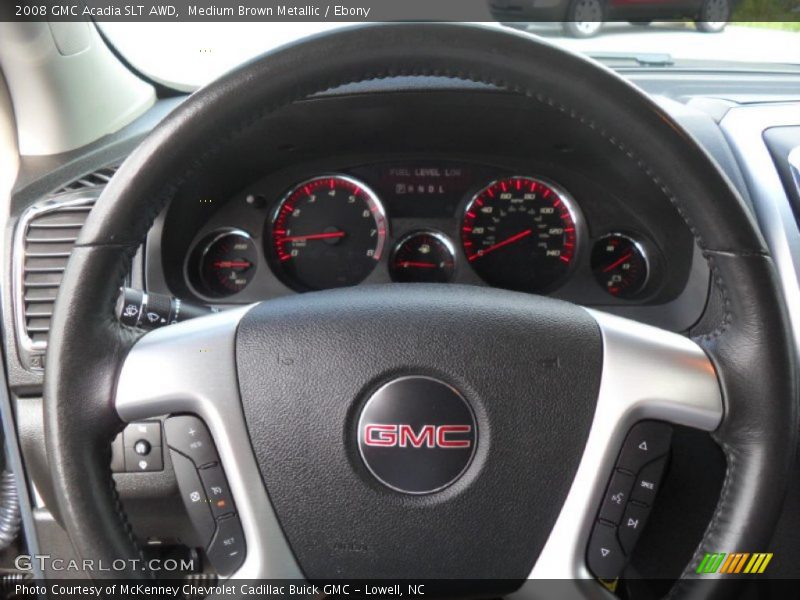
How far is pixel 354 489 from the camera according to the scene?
105cm

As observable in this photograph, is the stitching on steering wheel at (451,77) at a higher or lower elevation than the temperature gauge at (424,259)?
higher

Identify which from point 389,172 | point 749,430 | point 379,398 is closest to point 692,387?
point 749,430

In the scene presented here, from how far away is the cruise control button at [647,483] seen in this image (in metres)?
1.06

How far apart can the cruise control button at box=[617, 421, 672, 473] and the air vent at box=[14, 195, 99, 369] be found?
1108mm

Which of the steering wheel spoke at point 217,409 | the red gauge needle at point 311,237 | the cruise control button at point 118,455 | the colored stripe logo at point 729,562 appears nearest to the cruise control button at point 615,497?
the colored stripe logo at point 729,562

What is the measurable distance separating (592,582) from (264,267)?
118 centimetres

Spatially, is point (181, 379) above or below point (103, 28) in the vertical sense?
below

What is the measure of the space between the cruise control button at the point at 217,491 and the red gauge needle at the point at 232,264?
38.9 inches

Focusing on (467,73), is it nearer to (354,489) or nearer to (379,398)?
(379,398)

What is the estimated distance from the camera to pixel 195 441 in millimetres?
1069

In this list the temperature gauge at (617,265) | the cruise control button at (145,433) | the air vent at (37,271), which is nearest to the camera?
the cruise control button at (145,433)

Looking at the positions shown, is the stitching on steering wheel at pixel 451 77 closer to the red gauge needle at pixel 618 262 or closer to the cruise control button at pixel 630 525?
the cruise control button at pixel 630 525

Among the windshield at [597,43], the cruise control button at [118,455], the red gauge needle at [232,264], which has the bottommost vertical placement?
the cruise control button at [118,455]

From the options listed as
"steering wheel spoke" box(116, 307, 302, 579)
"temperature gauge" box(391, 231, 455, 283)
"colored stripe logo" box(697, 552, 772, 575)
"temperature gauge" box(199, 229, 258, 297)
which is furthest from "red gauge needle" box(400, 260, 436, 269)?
"colored stripe logo" box(697, 552, 772, 575)
